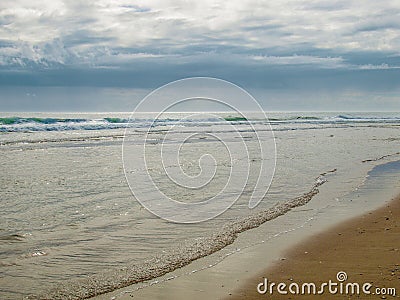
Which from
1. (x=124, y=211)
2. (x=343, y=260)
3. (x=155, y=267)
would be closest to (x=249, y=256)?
(x=343, y=260)

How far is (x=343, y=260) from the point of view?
8.23 meters

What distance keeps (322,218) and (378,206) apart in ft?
7.47

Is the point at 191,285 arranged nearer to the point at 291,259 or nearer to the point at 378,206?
the point at 291,259

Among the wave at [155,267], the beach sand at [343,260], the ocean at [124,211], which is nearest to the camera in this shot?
the beach sand at [343,260]

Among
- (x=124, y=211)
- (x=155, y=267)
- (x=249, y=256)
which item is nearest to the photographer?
(x=155, y=267)

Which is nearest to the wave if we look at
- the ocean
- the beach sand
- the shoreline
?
the ocean

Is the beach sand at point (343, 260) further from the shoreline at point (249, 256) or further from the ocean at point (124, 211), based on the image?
the ocean at point (124, 211)

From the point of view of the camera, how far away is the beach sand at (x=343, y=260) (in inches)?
276

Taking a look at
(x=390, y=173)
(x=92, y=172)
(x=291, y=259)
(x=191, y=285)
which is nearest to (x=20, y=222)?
(x=191, y=285)

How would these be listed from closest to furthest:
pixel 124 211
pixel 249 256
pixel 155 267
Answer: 1. pixel 155 267
2. pixel 249 256
3. pixel 124 211

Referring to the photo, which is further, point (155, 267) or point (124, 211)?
point (124, 211)

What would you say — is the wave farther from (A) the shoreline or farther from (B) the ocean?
(A) the shoreline

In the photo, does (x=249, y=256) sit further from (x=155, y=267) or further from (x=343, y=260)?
(x=155, y=267)

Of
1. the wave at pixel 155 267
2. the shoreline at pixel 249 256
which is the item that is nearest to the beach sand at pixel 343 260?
the shoreline at pixel 249 256
